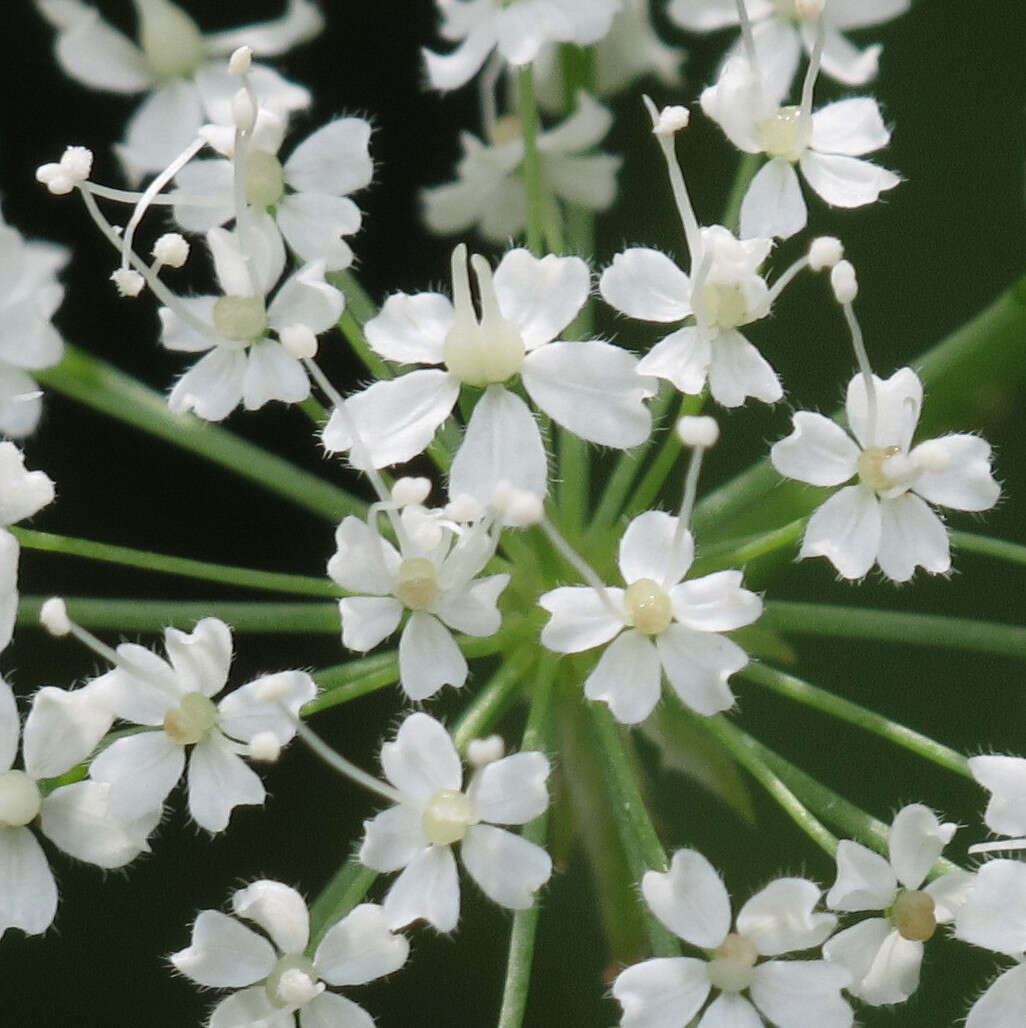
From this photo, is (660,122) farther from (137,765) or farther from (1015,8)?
(1015,8)

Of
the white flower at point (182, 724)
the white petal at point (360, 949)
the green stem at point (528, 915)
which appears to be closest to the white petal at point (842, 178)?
the green stem at point (528, 915)

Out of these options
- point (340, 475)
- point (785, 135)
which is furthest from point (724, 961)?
point (340, 475)

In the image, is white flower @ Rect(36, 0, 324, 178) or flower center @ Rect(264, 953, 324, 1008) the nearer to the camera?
flower center @ Rect(264, 953, 324, 1008)

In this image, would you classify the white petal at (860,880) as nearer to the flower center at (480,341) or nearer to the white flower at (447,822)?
the white flower at (447,822)

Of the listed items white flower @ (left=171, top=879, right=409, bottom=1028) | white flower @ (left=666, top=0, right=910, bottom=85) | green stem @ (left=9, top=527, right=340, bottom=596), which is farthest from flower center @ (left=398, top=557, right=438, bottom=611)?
white flower @ (left=666, top=0, right=910, bottom=85)

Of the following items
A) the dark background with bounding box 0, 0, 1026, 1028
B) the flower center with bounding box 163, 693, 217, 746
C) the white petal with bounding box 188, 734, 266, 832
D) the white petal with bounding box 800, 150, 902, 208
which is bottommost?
the dark background with bounding box 0, 0, 1026, 1028

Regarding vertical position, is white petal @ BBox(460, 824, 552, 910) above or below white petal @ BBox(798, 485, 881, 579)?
below

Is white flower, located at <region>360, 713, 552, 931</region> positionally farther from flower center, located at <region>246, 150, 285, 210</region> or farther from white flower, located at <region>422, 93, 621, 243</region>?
white flower, located at <region>422, 93, 621, 243</region>
